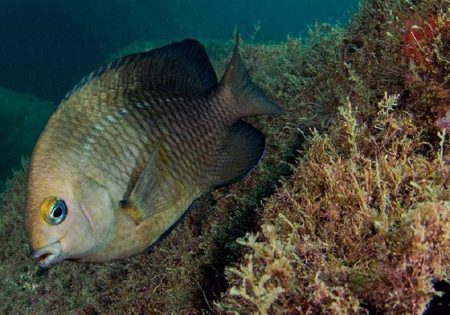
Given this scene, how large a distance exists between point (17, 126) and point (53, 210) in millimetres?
18958

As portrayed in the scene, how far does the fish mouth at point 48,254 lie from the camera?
1998mm

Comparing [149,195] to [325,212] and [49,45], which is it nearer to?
[325,212]

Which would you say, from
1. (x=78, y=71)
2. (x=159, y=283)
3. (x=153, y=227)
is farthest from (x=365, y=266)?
(x=78, y=71)

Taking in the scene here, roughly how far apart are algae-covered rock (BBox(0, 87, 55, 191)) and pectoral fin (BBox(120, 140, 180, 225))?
17086 millimetres

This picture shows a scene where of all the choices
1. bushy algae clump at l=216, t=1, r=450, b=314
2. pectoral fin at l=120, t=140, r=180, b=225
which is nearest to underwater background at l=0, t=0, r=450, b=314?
bushy algae clump at l=216, t=1, r=450, b=314

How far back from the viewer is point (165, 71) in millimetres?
2674

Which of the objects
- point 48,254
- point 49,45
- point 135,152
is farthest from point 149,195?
point 49,45

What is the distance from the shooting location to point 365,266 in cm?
183

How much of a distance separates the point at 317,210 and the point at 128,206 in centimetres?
109

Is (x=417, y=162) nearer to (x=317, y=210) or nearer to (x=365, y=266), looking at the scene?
(x=317, y=210)

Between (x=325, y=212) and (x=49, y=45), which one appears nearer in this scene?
(x=325, y=212)

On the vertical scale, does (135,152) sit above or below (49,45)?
below

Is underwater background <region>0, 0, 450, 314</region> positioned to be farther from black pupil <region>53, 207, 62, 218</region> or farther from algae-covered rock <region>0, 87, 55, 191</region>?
algae-covered rock <region>0, 87, 55, 191</region>

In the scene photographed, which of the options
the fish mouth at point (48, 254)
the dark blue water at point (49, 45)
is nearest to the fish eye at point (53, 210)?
the fish mouth at point (48, 254)
